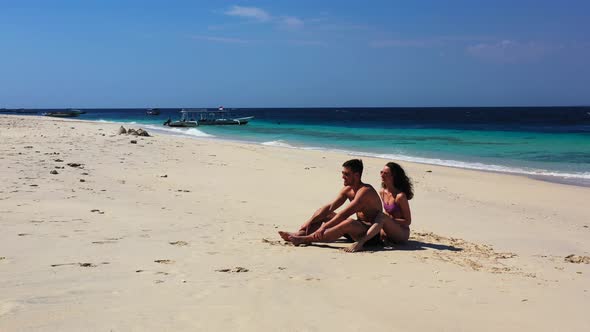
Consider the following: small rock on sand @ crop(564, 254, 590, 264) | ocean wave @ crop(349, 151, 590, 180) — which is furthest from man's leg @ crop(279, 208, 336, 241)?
ocean wave @ crop(349, 151, 590, 180)

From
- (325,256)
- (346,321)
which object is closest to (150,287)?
(346,321)

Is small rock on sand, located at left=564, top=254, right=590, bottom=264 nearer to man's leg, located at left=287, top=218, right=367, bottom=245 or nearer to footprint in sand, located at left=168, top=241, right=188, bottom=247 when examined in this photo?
man's leg, located at left=287, top=218, right=367, bottom=245

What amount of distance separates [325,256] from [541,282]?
223 centimetres

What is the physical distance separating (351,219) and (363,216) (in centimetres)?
19

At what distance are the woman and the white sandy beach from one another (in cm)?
A: 23

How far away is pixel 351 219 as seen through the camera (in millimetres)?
6480

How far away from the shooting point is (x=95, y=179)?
10961mm

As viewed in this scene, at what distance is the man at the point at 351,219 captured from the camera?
6336 mm

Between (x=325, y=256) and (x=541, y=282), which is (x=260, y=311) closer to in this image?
(x=325, y=256)

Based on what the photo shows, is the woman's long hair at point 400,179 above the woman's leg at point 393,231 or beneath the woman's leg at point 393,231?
above

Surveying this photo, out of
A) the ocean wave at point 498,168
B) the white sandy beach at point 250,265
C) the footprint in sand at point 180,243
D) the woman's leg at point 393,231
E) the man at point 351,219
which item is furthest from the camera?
the ocean wave at point 498,168

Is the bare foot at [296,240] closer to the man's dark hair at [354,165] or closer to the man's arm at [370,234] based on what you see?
the man's arm at [370,234]

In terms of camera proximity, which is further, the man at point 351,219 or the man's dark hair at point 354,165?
the man's dark hair at point 354,165

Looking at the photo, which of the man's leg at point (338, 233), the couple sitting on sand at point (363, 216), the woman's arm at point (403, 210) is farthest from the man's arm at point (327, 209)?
the woman's arm at point (403, 210)
